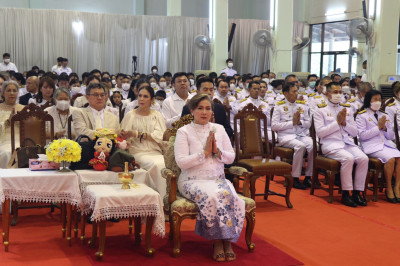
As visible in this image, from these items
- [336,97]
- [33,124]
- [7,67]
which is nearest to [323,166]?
[336,97]

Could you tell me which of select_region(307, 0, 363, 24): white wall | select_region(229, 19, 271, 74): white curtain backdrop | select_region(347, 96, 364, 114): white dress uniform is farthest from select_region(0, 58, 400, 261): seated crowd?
select_region(229, 19, 271, 74): white curtain backdrop

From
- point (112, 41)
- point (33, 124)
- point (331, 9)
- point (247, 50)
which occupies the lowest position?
point (33, 124)

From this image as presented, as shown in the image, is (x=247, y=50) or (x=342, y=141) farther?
(x=247, y=50)

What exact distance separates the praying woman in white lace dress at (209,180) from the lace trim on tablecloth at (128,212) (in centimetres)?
33

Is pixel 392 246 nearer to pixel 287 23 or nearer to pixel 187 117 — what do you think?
pixel 187 117

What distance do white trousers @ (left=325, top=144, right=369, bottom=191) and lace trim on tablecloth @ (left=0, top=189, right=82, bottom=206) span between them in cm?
338

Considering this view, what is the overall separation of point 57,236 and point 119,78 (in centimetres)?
829

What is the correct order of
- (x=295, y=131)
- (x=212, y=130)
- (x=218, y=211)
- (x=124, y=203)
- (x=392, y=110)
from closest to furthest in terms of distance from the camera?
1. (x=124, y=203)
2. (x=218, y=211)
3. (x=212, y=130)
4. (x=392, y=110)
5. (x=295, y=131)

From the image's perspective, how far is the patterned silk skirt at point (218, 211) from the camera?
415 cm

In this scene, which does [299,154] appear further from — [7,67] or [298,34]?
[298,34]

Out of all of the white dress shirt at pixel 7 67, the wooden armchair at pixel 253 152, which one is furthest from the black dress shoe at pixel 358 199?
the white dress shirt at pixel 7 67

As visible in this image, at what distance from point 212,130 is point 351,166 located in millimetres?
2474

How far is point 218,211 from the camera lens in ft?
13.7

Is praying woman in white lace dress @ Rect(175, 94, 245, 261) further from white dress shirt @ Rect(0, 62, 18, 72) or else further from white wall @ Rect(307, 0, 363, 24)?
white wall @ Rect(307, 0, 363, 24)
